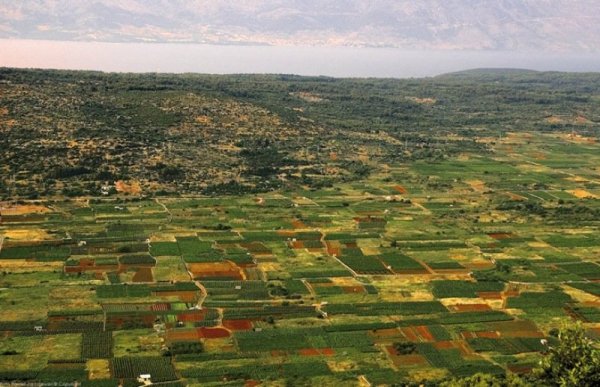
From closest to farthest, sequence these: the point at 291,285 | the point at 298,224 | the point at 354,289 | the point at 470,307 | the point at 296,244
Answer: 1. the point at 470,307
2. the point at 291,285
3. the point at 354,289
4. the point at 296,244
5. the point at 298,224

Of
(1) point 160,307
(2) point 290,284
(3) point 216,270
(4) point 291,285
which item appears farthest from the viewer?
(3) point 216,270

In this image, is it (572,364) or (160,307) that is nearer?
(572,364)

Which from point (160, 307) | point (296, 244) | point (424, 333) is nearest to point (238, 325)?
point (160, 307)

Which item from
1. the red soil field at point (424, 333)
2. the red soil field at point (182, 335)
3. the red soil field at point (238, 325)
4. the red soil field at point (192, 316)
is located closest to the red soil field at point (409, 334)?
the red soil field at point (424, 333)

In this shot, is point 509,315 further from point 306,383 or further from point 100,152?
point 100,152

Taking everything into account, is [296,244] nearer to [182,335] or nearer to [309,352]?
[182,335]

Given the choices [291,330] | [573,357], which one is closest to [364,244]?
[291,330]

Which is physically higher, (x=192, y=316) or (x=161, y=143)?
(x=161, y=143)
